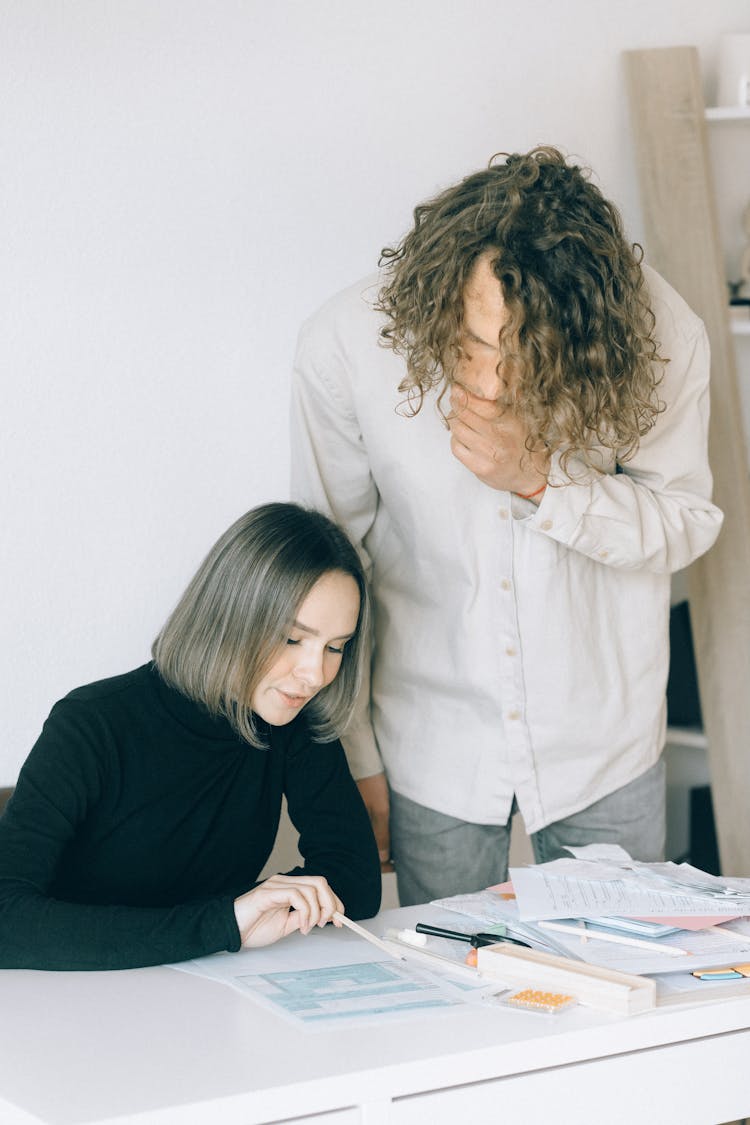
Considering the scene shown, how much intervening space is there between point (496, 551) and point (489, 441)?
21 cm

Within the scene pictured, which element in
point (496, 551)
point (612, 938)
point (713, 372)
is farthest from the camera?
point (713, 372)

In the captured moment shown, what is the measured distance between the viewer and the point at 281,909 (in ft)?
4.66

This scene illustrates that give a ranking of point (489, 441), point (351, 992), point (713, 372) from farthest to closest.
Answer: point (713, 372) < point (489, 441) < point (351, 992)

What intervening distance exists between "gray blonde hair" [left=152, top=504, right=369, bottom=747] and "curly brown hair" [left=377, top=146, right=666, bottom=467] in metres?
0.24

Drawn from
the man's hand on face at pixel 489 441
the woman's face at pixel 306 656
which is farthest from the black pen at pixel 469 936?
the man's hand on face at pixel 489 441

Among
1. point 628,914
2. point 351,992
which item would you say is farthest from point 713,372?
point 351,992

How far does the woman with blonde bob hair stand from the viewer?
5.12 ft

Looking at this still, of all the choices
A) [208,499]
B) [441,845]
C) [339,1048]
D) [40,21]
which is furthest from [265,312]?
[339,1048]

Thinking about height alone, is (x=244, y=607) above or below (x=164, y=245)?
below

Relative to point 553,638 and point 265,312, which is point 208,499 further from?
→ point 553,638

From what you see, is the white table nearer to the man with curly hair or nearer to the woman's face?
the woman's face

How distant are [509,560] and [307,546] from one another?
0.31 meters

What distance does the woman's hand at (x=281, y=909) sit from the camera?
1389 mm

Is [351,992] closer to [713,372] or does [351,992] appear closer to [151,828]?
[151,828]
